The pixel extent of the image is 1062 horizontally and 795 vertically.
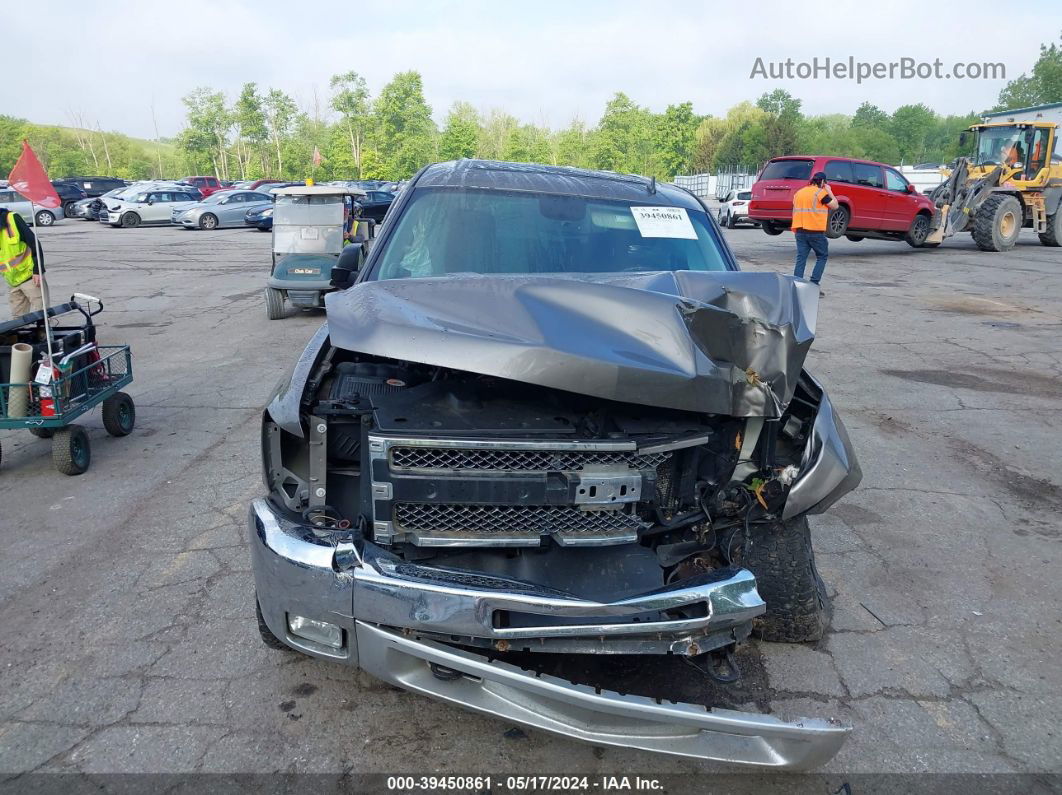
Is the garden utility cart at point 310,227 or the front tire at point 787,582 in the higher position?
the garden utility cart at point 310,227

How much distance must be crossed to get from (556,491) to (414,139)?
58793 millimetres

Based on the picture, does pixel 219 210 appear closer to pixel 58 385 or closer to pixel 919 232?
pixel 919 232

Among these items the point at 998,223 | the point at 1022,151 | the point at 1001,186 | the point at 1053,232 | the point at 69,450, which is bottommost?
the point at 69,450

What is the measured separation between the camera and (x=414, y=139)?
57625 mm

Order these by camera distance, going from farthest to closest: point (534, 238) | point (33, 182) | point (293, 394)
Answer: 1. point (33, 182)
2. point (534, 238)
3. point (293, 394)

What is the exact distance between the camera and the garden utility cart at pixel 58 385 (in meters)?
5.18

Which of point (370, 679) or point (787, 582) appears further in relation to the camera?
point (787, 582)

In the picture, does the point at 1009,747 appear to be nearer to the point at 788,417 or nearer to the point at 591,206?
the point at 788,417

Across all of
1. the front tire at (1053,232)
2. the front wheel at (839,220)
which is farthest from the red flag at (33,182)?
the front tire at (1053,232)

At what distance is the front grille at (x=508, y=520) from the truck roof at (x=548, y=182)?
222 cm

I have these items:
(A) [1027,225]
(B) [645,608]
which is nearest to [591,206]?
(B) [645,608]

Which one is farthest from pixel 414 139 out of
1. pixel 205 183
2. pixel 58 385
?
pixel 58 385

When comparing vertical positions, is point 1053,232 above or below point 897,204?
below

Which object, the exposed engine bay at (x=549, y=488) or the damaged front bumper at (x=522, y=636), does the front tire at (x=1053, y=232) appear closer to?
the exposed engine bay at (x=549, y=488)
